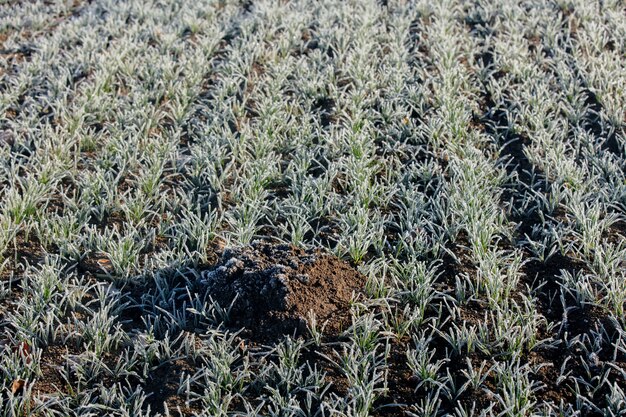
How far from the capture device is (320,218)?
4.20m

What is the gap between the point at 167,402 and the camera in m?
3.13

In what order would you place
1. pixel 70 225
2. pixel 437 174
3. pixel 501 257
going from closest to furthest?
pixel 501 257 → pixel 70 225 → pixel 437 174

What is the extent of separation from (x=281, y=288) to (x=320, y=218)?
0.85 metres

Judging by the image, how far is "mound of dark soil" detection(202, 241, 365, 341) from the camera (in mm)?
3404

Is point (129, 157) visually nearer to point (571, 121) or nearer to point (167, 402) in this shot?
point (167, 402)

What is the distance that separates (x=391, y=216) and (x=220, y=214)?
1.03 metres

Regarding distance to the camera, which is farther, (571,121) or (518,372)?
(571,121)

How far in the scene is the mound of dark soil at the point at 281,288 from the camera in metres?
3.40

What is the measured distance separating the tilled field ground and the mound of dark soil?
1cm

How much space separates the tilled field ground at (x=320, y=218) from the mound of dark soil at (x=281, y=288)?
0.01m

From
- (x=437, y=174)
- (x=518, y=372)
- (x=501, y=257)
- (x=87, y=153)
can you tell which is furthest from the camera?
(x=87, y=153)

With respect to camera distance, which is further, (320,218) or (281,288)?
(320,218)


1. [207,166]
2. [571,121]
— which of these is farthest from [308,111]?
[571,121]

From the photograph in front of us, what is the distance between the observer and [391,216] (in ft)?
13.5
